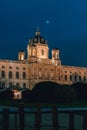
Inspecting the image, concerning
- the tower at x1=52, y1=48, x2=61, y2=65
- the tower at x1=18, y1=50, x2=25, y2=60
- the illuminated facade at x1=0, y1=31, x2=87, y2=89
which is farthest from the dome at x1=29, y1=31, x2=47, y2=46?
the tower at x1=18, y1=50, x2=25, y2=60

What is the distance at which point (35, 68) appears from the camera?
85375 mm

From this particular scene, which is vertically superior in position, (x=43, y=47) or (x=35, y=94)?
(x=43, y=47)

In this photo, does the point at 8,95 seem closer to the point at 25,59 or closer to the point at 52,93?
the point at 52,93

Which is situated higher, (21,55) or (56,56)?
(56,56)

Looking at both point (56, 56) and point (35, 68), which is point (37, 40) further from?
point (35, 68)

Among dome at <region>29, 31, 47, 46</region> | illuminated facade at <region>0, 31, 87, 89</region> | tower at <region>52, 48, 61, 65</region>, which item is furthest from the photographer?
dome at <region>29, 31, 47, 46</region>

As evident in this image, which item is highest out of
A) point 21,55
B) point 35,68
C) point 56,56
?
point 56,56

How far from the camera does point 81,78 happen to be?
9588 cm

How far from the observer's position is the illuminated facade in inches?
3285

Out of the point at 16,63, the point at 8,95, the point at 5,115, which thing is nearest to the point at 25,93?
the point at 8,95

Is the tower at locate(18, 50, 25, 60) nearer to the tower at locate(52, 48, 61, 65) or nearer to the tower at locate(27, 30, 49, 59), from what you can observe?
the tower at locate(27, 30, 49, 59)

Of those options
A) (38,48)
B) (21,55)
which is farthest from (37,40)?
(21,55)

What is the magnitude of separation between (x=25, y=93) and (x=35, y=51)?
59416mm

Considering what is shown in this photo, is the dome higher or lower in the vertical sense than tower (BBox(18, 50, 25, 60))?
higher
